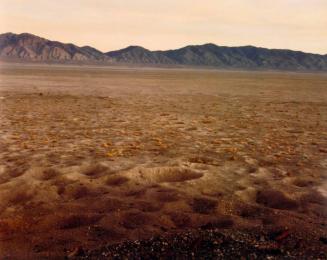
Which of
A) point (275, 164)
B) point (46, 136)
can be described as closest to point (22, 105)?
point (46, 136)

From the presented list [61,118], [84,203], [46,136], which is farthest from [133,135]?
[84,203]

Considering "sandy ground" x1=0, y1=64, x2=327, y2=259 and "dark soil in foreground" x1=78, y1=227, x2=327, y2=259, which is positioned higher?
"dark soil in foreground" x1=78, y1=227, x2=327, y2=259

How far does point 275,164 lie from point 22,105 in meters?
12.8

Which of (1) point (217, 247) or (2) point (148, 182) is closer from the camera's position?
(1) point (217, 247)

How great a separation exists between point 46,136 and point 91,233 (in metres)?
6.12

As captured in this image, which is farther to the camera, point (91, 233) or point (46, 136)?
point (46, 136)

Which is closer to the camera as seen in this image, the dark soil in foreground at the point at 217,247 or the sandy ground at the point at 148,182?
the dark soil in foreground at the point at 217,247

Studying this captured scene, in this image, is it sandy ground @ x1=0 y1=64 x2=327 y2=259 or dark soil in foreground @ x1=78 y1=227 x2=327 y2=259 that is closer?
dark soil in foreground @ x1=78 y1=227 x2=327 y2=259

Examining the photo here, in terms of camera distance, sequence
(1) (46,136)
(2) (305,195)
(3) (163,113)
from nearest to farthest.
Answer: (2) (305,195), (1) (46,136), (3) (163,113)

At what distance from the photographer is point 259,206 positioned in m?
6.03

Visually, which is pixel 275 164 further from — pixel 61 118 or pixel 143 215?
pixel 61 118

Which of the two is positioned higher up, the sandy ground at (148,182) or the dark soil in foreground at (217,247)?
the dark soil in foreground at (217,247)

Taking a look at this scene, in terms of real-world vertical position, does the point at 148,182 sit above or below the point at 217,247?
below

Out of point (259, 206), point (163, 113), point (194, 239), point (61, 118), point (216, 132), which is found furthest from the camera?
point (163, 113)
